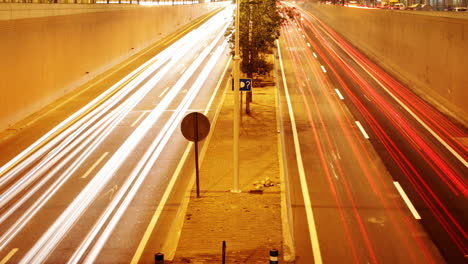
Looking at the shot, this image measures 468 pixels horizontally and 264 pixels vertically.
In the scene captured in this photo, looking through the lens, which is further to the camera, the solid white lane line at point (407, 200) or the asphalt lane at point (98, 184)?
the solid white lane line at point (407, 200)

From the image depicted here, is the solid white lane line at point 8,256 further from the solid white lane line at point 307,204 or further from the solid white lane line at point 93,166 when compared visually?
the solid white lane line at point 307,204

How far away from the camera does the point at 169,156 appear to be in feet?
66.1

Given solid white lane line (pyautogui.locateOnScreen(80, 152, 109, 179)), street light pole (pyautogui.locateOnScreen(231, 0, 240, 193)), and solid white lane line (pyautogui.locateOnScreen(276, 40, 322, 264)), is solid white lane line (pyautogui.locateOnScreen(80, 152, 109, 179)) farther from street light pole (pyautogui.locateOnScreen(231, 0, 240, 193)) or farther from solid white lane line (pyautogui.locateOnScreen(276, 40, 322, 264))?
solid white lane line (pyautogui.locateOnScreen(276, 40, 322, 264))

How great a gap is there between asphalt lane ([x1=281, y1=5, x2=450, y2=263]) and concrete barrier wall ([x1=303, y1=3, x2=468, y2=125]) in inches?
188

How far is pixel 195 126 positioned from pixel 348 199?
473 centimetres

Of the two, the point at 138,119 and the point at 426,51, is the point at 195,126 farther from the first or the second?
the point at 426,51

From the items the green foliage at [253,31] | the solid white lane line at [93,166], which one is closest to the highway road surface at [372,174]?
the green foliage at [253,31]

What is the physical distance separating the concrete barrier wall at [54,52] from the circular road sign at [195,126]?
1153cm

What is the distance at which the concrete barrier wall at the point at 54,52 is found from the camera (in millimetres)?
23484

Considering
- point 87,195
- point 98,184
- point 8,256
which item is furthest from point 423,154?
point 8,256

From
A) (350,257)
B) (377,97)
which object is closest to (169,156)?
(350,257)

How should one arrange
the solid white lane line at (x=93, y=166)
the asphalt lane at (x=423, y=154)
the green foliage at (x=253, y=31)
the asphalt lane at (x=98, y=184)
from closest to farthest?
the asphalt lane at (x=98, y=184) < the asphalt lane at (x=423, y=154) < the solid white lane line at (x=93, y=166) < the green foliage at (x=253, y=31)

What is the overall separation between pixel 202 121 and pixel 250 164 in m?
4.85

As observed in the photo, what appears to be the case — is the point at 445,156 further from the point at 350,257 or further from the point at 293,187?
the point at 350,257
